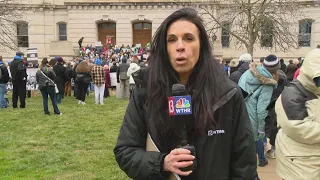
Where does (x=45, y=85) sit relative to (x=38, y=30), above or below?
below

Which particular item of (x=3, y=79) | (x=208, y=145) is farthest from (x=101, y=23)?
A: (x=208, y=145)

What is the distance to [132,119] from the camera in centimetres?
227

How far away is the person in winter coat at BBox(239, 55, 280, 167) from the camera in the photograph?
21.2 ft

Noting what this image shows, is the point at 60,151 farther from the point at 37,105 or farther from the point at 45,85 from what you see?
the point at 37,105

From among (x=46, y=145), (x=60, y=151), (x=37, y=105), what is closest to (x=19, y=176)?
(x=60, y=151)

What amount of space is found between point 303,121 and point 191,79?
5.01 ft

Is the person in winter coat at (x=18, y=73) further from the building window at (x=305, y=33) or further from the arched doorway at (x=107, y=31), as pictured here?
the building window at (x=305, y=33)

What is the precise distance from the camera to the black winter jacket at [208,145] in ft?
7.02

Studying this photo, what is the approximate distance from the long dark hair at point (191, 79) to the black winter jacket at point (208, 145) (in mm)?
57

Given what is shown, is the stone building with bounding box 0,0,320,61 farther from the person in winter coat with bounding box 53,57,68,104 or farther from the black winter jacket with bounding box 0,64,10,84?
the black winter jacket with bounding box 0,64,10,84

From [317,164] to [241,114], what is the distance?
4.92ft

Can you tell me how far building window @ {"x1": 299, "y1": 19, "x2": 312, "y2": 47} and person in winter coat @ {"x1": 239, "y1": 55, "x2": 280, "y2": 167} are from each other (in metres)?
32.2

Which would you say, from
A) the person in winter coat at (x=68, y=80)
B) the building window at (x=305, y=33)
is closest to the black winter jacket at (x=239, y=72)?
the person in winter coat at (x=68, y=80)

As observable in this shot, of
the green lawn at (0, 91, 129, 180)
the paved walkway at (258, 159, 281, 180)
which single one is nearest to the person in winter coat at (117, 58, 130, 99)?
the green lawn at (0, 91, 129, 180)
